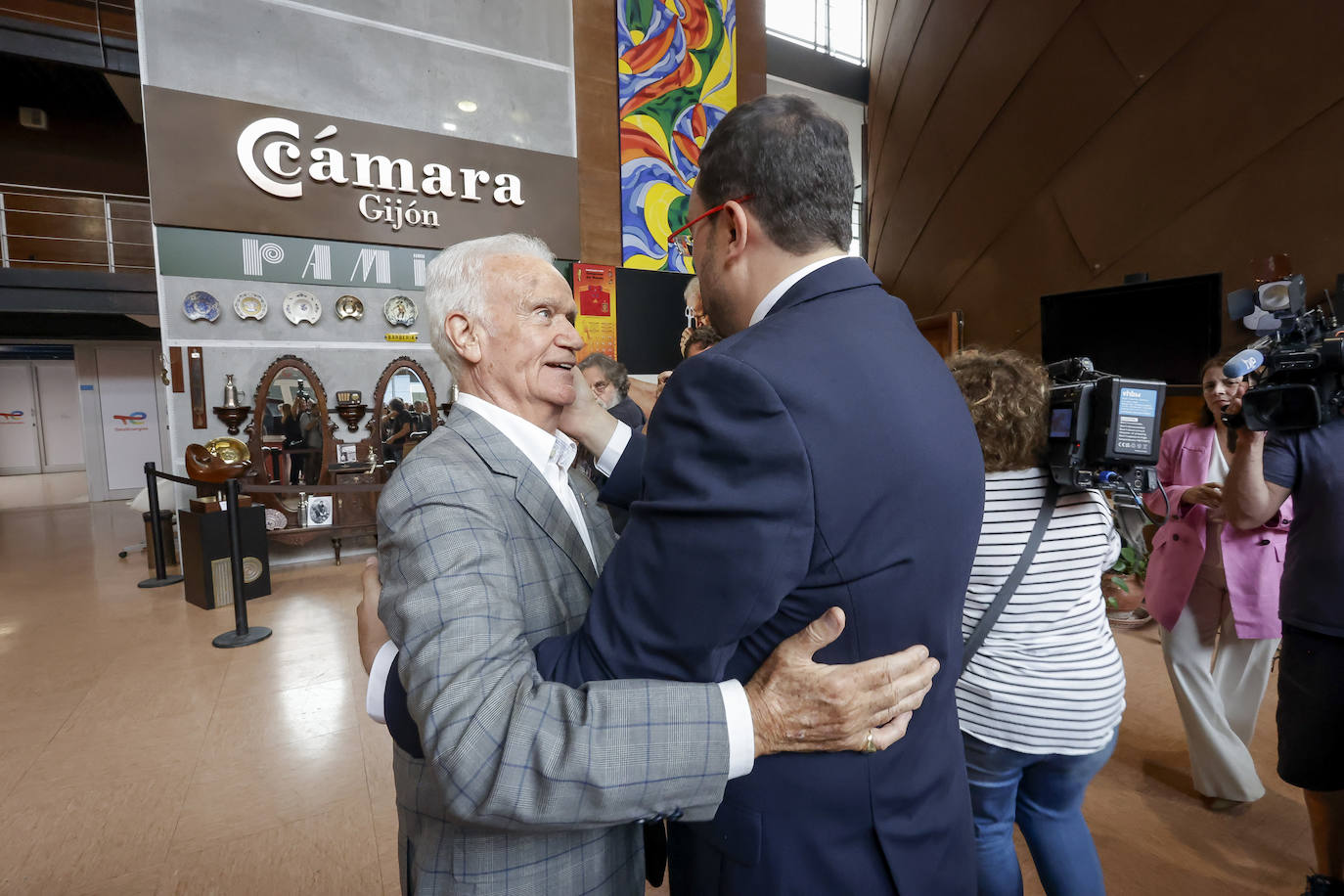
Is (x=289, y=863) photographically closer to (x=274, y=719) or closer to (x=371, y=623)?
(x=274, y=719)

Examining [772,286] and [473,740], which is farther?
[772,286]

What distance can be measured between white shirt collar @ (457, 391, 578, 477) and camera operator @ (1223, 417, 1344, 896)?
2057mm

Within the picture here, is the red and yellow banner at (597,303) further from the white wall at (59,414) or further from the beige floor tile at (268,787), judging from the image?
the white wall at (59,414)

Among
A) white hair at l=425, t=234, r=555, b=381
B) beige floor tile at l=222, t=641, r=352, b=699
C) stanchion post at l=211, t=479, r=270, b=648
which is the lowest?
beige floor tile at l=222, t=641, r=352, b=699

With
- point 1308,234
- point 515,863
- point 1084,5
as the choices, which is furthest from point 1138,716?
point 1084,5

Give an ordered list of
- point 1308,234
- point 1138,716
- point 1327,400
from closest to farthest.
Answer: point 1327,400
point 1138,716
point 1308,234

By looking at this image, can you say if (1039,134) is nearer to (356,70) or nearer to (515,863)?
(356,70)

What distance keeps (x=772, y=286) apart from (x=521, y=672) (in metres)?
0.63

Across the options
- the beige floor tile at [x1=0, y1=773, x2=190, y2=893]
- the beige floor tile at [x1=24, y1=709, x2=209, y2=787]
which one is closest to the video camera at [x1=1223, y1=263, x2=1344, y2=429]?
the beige floor tile at [x1=0, y1=773, x2=190, y2=893]

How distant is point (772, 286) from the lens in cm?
96

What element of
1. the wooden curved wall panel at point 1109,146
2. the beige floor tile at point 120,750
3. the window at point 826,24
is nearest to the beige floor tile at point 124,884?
the beige floor tile at point 120,750

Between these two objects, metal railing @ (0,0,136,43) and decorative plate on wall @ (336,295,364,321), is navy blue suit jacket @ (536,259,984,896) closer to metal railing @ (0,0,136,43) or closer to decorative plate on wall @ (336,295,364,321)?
decorative plate on wall @ (336,295,364,321)

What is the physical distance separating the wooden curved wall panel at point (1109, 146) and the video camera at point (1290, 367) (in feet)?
9.47

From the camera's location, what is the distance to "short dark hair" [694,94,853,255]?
919 mm
